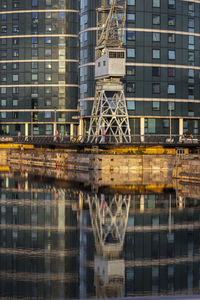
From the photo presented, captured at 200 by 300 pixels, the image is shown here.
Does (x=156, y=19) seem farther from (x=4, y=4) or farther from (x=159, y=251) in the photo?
(x=159, y=251)

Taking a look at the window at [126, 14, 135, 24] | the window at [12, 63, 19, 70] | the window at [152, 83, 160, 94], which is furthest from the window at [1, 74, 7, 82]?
the window at [152, 83, 160, 94]

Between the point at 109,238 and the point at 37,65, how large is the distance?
113030mm

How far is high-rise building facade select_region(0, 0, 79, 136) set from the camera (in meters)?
141

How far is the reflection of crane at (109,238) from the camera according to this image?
878 inches

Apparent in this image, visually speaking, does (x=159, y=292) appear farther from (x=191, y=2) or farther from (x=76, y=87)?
(x=76, y=87)

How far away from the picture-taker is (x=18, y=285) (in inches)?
857

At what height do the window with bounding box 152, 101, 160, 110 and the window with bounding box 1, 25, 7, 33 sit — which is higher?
the window with bounding box 1, 25, 7, 33

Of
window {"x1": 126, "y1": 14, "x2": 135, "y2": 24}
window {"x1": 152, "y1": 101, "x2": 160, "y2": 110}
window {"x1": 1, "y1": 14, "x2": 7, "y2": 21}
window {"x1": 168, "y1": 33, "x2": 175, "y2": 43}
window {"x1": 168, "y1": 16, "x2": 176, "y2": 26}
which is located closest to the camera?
window {"x1": 126, "y1": 14, "x2": 135, "y2": 24}

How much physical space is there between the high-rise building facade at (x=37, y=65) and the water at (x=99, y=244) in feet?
288

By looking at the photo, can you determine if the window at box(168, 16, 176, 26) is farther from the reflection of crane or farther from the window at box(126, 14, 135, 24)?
the reflection of crane

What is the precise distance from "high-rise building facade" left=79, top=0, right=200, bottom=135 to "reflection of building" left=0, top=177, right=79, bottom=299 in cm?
6281

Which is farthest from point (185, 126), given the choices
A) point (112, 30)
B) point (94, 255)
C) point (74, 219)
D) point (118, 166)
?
point (94, 255)

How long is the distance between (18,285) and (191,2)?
10116 centimetres

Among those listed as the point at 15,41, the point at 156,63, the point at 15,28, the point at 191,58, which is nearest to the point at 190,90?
the point at 191,58
